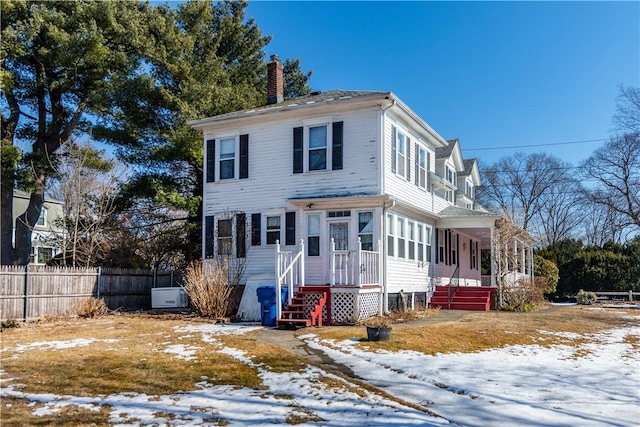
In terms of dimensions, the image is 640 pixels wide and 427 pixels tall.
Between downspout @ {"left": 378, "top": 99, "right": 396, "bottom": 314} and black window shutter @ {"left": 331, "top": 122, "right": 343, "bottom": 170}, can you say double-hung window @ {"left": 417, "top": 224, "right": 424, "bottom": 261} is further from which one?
black window shutter @ {"left": 331, "top": 122, "right": 343, "bottom": 170}

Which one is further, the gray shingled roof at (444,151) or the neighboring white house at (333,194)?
the gray shingled roof at (444,151)

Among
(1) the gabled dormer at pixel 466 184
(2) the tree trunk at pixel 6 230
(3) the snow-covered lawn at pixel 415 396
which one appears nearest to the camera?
(3) the snow-covered lawn at pixel 415 396

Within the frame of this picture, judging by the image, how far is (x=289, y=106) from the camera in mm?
17062

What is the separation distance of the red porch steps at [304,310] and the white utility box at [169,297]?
5889mm

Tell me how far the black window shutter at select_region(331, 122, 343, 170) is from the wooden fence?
340 inches

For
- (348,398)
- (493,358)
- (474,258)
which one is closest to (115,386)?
(348,398)

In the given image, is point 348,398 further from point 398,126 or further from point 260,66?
point 260,66

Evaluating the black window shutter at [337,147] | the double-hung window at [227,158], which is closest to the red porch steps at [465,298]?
the black window shutter at [337,147]

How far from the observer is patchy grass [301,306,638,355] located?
34.2 feet

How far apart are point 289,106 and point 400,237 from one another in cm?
578

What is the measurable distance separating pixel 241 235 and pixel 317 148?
408cm

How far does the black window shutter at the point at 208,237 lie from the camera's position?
60.7 ft

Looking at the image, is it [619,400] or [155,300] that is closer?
[619,400]

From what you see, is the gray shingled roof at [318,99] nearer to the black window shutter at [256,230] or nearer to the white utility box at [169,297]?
the black window shutter at [256,230]
